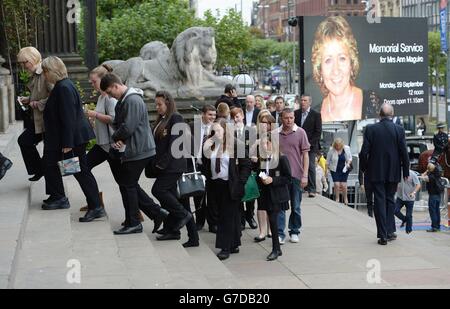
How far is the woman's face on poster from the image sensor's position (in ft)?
99.4

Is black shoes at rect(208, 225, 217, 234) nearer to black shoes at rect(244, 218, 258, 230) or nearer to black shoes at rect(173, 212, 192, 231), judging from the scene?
black shoes at rect(244, 218, 258, 230)

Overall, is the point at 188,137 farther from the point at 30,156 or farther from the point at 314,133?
the point at 314,133

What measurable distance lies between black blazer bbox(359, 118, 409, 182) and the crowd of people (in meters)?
0.01

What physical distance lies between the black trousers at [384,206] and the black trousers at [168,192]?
9.90ft

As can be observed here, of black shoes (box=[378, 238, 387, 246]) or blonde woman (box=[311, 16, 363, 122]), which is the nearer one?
black shoes (box=[378, 238, 387, 246])

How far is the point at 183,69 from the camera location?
21859 mm

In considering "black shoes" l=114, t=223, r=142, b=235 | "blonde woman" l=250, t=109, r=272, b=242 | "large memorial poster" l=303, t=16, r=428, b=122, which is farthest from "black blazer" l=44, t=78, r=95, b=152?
"large memorial poster" l=303, t=16, r=428, b=122

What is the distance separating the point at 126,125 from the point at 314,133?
567 cm

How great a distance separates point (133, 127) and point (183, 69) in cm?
1239

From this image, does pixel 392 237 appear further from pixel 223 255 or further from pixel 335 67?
pixel 335 67

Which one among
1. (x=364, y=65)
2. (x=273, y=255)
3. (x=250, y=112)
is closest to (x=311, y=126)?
(x=250, y=112)

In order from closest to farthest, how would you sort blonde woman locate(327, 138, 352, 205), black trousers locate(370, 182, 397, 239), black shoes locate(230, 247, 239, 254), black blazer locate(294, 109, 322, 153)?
1. black shoes locate(230, 247, 239, 254)
2. black trousers locate(370, 182, 397, 239)
3. black blazer locate(294, 109, 322, 153)
4. blonde woman locate(327, 138, 352, 205)

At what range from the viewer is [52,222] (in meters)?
9.59
